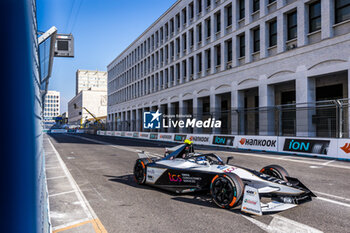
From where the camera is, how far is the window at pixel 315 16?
19.6 metres

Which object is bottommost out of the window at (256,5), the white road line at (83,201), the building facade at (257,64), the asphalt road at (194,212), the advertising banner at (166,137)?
the white road line at (83,201)

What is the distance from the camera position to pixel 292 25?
70.4ft

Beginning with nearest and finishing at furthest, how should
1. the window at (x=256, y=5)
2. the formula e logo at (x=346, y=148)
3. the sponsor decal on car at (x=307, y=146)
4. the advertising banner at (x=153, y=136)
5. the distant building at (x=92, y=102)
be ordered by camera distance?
the formula e logo at (x=346, y=148) < the sponsor decal on car at (x=307, y=146) < the window at (x=256, y=5) < the advertising banner at (x=153, y=136) < the distant building at (x=92, y=102)

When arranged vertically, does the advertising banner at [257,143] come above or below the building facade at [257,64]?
below

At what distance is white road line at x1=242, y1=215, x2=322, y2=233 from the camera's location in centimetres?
402

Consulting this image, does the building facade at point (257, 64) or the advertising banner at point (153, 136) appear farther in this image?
the advertising banner at point (153, 136)

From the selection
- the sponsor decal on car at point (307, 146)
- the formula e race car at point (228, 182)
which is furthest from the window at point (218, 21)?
the formula e race car at point (228, 182)

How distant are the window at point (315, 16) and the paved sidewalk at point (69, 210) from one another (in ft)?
65.1

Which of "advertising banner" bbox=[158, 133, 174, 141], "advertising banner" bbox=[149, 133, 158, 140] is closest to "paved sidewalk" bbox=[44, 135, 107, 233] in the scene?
"advertising banner" bbox=[158, 133, 174, 141]

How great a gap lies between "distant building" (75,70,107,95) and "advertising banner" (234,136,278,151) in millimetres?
163523

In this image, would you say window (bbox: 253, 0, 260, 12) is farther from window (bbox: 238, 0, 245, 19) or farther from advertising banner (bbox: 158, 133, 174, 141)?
advertising banner (bbox: 158, 133, 174, 141)

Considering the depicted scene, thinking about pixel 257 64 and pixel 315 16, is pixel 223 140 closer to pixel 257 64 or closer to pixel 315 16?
pixel 257 64

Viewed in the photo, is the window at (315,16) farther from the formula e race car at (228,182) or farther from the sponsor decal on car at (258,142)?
the formula e race car at (228,182)

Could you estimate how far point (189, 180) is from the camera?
5.83 meters
